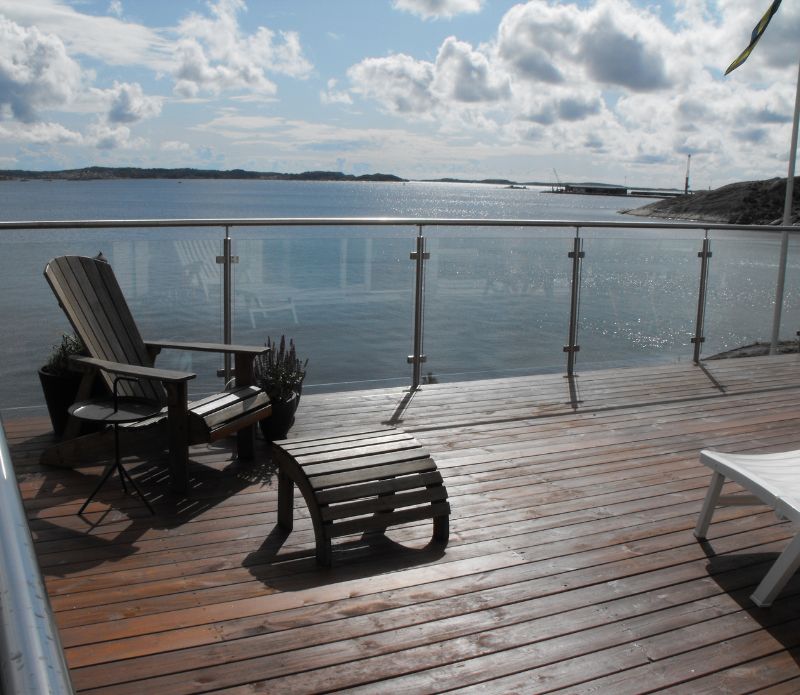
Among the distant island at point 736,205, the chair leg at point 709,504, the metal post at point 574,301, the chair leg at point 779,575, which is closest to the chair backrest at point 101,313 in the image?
the chair leg at point 709,504

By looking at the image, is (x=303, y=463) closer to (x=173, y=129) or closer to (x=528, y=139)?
(x=528, y=139)

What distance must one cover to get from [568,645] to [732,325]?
5506 mm

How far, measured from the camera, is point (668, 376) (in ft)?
22.0

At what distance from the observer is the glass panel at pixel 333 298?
5.56 m

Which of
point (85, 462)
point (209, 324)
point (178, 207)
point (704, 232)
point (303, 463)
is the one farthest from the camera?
point (178, 207)

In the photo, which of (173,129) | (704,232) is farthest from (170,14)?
(173,129)

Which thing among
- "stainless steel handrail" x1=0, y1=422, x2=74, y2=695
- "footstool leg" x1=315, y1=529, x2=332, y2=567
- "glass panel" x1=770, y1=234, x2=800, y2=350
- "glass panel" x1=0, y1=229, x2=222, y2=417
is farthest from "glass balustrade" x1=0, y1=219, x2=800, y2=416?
"stainless steel handrail" x1=0, y1=422, x2=74, y2=695

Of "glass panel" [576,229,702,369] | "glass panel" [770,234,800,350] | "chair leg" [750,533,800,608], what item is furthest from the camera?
"glass panel" [770,234,800,350]

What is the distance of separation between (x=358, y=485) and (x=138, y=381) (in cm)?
175

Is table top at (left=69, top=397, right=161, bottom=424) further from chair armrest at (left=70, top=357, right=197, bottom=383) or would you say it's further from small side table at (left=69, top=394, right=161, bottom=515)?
chair armrest at (left=70, top=357, right=197, bottom=383)

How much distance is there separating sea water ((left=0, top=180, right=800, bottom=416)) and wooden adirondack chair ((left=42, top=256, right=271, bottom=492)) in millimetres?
453

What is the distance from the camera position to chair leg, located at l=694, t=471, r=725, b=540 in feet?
11.5

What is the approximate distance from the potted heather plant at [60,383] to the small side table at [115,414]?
24.7 inches

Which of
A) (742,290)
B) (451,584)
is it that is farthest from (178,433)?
(742,290)
